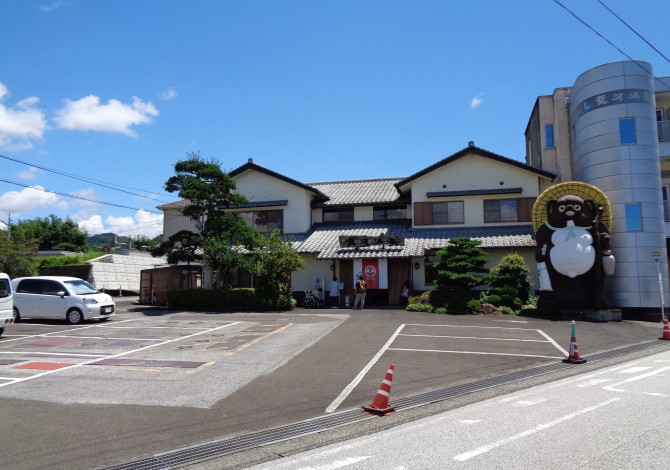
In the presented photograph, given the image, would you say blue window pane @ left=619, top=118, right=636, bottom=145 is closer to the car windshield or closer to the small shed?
the small shed

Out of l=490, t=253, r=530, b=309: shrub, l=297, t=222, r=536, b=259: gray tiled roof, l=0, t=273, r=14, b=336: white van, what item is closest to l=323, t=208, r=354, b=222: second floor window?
l=297, t=222, r=536, b=259: gray tiled roof

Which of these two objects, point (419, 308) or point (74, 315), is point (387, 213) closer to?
point (419, 308)

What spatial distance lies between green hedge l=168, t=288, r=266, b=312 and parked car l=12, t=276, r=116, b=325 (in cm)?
519

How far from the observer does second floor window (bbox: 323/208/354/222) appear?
93.9 feet

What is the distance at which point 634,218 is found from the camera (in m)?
20.3

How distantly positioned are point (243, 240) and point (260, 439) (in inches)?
690

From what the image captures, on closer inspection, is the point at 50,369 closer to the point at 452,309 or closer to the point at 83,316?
the point at 83,316

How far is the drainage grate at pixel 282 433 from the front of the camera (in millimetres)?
5324

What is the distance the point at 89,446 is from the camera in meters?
5.76

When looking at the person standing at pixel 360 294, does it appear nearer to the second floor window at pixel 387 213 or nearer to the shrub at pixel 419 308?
the shrub at pixel 419 308

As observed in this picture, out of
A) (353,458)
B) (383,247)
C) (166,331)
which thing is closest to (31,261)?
(166,331)

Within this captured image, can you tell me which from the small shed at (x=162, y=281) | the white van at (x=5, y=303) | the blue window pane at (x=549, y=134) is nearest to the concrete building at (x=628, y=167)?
the blue window pane at (x=549, y=134)

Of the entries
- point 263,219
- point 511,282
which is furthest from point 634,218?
point 263,219

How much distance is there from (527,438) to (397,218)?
74.2ft
